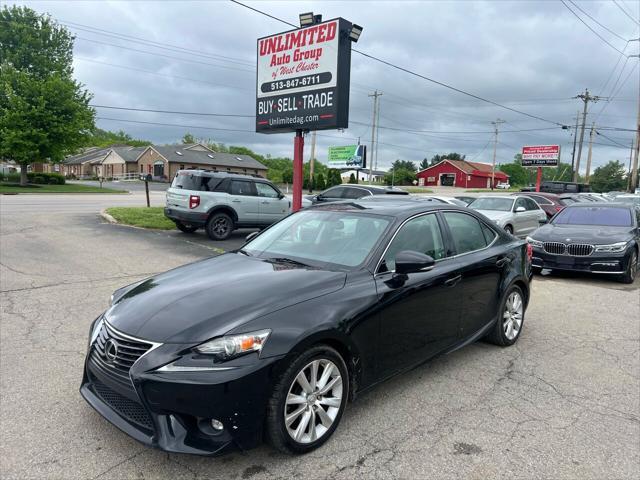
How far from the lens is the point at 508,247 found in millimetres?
5070

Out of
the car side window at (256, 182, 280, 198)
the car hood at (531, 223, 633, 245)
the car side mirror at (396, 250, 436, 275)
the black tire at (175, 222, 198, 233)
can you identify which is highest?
the car side window at (256, 182, 280, 198)

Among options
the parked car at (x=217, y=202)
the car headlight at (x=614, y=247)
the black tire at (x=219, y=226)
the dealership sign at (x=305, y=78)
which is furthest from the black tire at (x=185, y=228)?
the car headlight at (x=614, y=247)

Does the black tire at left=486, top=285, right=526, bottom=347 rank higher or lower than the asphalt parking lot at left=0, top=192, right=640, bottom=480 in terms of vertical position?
higher

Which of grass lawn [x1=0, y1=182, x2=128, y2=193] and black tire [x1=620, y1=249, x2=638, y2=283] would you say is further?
grass lawn [x1=0, y1=182, x2=128, y2=193]

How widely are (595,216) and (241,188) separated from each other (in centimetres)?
865

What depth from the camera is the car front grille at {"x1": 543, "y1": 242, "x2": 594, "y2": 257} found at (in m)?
8.70

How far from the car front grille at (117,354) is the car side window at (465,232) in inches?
114

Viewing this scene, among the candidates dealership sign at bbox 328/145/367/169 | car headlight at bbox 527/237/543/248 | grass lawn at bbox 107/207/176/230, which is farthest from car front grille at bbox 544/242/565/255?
dealership sign at bbox 328/145/367/169

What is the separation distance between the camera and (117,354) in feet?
9.20

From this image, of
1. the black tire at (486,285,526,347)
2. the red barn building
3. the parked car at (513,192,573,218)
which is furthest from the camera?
the red barn building

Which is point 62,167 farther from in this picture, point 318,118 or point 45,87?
point 318,118

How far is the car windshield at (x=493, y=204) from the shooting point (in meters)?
14.7

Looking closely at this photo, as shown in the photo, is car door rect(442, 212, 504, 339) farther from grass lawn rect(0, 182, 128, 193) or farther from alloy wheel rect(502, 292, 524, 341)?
grass lawn rect(0, 182, 128, 193)

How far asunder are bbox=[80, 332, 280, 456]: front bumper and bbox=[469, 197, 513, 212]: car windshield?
44.1 ft
